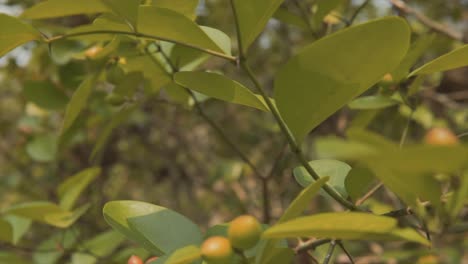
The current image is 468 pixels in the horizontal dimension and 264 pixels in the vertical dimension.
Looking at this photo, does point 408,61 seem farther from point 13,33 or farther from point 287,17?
point 13,33

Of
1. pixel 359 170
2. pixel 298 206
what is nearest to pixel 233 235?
pixel 298 206

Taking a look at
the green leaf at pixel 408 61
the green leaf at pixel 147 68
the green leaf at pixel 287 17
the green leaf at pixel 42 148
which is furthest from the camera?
the green leaf at pixel 42 148

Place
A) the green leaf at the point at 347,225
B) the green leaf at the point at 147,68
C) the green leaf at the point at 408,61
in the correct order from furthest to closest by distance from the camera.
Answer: the green leaf at the point at 147,68 < the green leaf at the point at 408,61 < the green leaf at the point at 347,225

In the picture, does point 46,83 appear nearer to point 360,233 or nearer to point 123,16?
point 123,16

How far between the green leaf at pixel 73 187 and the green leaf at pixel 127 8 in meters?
0.67

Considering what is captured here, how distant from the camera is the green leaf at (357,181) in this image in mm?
803

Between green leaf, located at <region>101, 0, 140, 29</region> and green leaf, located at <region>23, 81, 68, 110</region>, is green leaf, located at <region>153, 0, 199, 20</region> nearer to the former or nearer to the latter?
green leaf, located at <region>101, 0, 140, 29</region>

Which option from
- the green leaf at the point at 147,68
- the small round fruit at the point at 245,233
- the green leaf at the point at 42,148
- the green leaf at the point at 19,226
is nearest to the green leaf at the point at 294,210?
the small round fruit at the point at 245,233

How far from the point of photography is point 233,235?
2.12ft

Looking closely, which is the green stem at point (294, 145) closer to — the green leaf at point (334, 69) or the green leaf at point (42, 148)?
the green leaf at point (334, 69)

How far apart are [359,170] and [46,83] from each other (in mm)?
1216

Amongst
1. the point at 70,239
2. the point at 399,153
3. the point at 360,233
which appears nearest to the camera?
the point at 399,153

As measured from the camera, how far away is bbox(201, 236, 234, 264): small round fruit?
0.63 metres

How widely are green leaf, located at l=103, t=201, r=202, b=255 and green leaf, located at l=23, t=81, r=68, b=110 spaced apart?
980 millimetres
